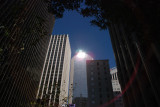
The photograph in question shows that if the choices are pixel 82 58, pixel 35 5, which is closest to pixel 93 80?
pixel 35 5

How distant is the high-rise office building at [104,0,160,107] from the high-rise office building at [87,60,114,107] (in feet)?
119

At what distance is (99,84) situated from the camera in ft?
208

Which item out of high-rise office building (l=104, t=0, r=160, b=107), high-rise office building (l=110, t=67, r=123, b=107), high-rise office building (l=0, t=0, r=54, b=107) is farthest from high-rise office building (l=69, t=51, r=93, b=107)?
high-rise office building (l=104, t=0, r=160, b=107)

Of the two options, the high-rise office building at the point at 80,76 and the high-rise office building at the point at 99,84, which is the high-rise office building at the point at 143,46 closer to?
the high-rise office building at the point at 99,84

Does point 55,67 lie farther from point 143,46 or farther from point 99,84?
point 143,46

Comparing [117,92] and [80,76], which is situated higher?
[80,76]

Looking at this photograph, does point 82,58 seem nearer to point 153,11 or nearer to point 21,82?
point 21,82

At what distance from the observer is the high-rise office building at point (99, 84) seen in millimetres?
57300

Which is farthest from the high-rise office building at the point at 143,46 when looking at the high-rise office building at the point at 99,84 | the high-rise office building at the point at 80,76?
the high-rise office building at the point at 80,76

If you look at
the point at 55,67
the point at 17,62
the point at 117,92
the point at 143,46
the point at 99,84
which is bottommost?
the point at 143,46

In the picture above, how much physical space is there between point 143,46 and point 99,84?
55447 mm

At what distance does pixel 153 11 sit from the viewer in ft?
13.5

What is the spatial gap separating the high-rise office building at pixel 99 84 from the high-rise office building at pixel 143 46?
3624 centimetres

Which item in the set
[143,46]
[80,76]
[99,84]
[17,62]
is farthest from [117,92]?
[143,46]
